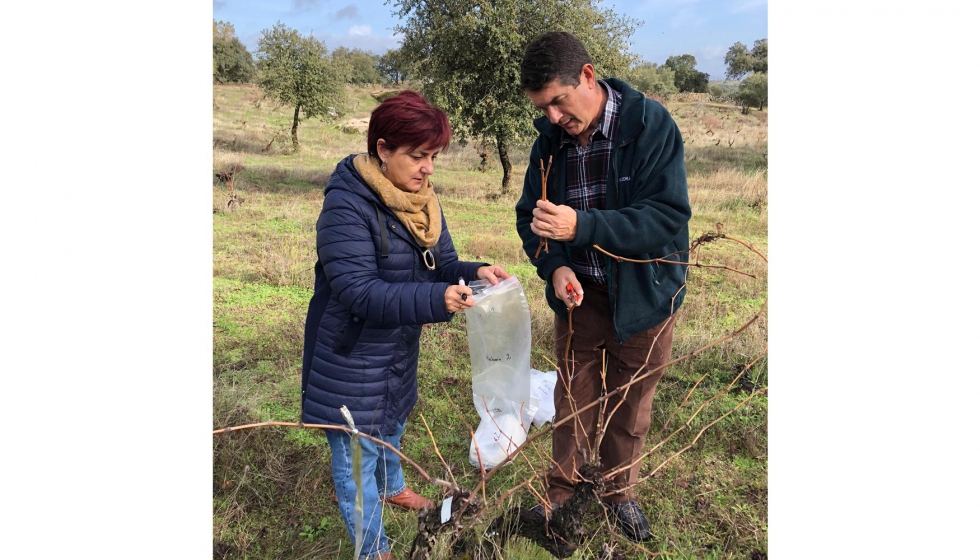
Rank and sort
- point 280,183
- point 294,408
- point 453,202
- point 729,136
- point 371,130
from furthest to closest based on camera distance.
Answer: point 729,136
point 280,183
point 453,202
point 294,408
point 371,130

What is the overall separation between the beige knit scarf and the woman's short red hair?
86mm

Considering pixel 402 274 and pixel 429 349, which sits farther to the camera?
pixel 429 349

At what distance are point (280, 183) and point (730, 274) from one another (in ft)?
30.3

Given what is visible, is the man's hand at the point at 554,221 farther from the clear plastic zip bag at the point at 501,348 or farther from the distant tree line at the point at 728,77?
the distant tree line at the point at 728,77

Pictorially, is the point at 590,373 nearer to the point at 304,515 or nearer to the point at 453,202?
the point at 304,515

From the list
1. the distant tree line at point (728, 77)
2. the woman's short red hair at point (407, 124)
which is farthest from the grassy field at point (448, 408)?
the distant tree line at point (728, 77)

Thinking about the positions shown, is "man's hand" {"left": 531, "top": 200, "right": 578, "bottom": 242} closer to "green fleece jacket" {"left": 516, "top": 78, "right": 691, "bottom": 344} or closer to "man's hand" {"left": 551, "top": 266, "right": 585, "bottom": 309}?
"green fleece jacket" {"left": 516, "top": 78, "right": 691, "bottom": 344}

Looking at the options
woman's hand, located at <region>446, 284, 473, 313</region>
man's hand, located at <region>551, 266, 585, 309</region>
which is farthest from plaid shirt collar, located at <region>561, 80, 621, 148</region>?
woman's hand, located at <region>446, 284, 473, 313</region>

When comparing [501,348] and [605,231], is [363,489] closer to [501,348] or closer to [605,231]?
[501,348]

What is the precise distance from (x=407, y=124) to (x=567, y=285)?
0.83 meters

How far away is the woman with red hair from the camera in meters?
1.77

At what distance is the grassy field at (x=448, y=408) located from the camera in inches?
97.0

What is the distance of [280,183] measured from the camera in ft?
38.0

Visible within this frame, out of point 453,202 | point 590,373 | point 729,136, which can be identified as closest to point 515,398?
point 590,373
